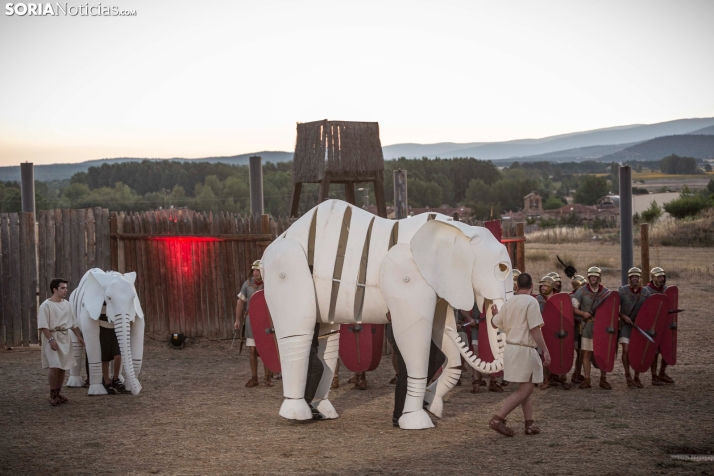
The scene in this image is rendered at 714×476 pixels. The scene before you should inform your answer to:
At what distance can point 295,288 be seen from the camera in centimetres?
1046

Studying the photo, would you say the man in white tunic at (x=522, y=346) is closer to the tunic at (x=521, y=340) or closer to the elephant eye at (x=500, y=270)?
the tunic at (x=521, y=340)

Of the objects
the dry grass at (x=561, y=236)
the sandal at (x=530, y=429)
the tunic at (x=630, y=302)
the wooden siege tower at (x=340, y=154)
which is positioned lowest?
the sandal at (x=530, y=429)

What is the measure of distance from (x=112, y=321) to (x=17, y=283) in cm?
587

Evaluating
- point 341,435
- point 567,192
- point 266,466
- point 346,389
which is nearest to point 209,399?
point 346,389

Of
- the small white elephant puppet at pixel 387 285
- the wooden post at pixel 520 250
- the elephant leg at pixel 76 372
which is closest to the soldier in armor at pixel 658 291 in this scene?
the small white elephant puppet at pixel 387 285

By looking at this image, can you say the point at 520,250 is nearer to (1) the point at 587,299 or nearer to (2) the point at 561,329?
(1) the point at 587,299

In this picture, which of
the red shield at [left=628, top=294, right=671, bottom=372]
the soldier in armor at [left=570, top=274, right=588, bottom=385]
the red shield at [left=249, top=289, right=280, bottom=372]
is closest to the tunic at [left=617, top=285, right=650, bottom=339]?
the red shield at [left=628, top=294, right=671, bottom=372]

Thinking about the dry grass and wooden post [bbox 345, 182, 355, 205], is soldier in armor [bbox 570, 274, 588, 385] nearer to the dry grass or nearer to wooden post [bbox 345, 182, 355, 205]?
wooden post [bbox 345, 182, 355, 205]

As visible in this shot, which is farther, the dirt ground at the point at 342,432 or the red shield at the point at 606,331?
the red shield at the point at 606,331

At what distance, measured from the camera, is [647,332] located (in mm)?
12078

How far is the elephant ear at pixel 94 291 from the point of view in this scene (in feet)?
40.7

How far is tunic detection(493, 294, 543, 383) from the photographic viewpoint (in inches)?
368

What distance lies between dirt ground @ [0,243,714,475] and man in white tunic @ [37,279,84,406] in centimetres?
38

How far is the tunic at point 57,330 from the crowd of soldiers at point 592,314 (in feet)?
20.7
